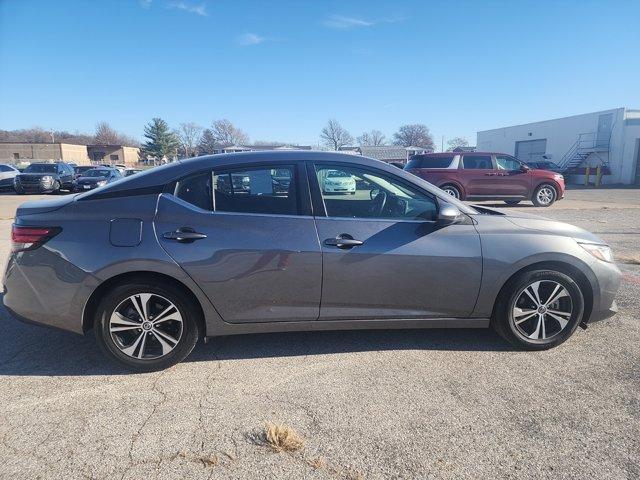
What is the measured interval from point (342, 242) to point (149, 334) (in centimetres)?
158

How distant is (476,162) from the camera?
14820 mm

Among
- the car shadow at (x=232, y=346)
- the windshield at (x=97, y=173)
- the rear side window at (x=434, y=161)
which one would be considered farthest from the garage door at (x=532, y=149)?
the car shadow at (x=232, y=346)

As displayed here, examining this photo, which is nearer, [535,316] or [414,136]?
[535,316]

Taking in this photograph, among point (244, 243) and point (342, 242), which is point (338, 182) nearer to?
point (342, 242)

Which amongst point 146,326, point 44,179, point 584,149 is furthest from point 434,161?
point 584,149

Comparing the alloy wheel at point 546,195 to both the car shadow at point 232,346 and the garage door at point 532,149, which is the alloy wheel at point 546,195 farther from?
the garage door at point 532,149

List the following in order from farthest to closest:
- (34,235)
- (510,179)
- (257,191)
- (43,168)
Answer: (43,168) → (510,179) → (257,191) → (34,235)

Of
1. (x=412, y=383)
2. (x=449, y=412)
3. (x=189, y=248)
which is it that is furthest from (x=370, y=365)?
(x=189, y=248)

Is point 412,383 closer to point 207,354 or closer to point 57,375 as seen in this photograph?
point 207,354

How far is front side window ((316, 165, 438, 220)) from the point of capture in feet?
11.1

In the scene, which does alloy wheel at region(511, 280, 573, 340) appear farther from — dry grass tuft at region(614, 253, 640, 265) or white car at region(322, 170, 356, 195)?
dry grass tuft at region(614, 253, 640, 265)

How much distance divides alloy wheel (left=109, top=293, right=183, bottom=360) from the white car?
1.47m

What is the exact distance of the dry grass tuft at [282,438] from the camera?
93.2 inches

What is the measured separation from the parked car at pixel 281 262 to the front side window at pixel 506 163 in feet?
40.4
